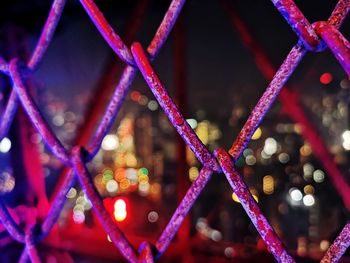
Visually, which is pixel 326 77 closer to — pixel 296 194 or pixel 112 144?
pixel 296 194

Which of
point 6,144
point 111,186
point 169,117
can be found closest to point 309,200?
point 111,186

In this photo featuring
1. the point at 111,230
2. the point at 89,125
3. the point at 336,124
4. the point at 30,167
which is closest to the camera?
the point at 111,230

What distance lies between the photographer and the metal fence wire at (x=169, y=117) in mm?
667

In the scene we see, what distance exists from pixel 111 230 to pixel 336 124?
1041cm

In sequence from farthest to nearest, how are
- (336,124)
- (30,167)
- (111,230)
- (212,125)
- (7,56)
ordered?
(212,125) < (336,124) < (7,56) < (30,167) < (111,230)

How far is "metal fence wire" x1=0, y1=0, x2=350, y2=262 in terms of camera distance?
26.2 inches

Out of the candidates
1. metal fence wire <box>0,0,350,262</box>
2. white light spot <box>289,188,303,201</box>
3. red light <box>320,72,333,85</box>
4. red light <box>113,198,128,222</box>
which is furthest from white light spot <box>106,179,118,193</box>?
metal fence wire <box>0,0,350,262</box>

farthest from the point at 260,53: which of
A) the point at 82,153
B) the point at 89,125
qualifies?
the point at 82,153

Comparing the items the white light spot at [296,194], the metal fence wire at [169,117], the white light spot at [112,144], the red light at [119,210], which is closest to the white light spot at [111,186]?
the white light spot at [112,144]

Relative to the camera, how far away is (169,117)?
0.85 m

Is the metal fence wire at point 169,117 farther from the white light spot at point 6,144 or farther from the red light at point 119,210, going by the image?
the red light at point 119,210

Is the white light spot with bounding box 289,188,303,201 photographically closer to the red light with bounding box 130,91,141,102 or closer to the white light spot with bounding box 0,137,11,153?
the red light with bounding box 130,91,141,102

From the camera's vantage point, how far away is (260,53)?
251 centimetres

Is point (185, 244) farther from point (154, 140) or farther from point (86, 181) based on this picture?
point (154, 140)
